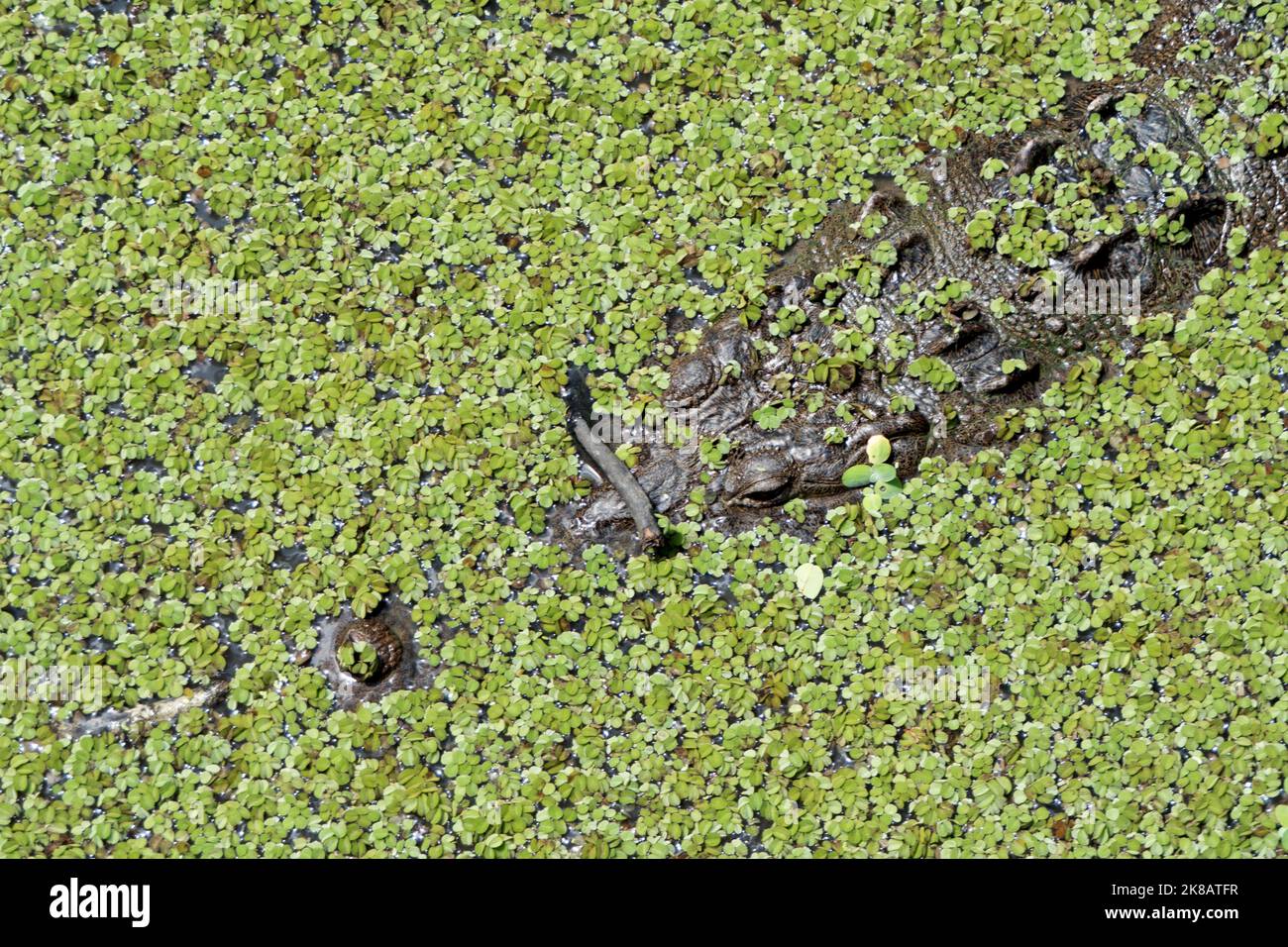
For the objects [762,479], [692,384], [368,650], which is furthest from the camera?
[692,384]

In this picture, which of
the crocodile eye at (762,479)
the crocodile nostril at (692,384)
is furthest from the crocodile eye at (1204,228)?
the crocodile nostril at (692,384)

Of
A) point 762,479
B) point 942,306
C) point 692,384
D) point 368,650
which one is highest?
point 942,306

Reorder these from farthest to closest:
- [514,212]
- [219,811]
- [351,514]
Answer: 1. [514,212]
2. [351,514]
3. [219,811]

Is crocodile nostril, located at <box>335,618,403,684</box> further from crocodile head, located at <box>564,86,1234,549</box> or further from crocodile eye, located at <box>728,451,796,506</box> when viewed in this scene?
crocodile eye, located at <box>728,451,796,506</box>

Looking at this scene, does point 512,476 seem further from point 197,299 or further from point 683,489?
point 197,299

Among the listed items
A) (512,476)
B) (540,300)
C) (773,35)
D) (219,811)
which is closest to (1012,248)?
(773,35)

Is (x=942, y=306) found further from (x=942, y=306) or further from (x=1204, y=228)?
(x=1204, y=228)

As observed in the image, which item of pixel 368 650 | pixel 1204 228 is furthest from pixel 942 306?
pixel 368 650

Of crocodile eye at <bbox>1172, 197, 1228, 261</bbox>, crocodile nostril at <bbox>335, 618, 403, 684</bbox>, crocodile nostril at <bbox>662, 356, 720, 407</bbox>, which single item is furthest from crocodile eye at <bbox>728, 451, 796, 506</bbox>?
crocodile eye at <bbox>1172, 197, 1228, 261</bbox>
